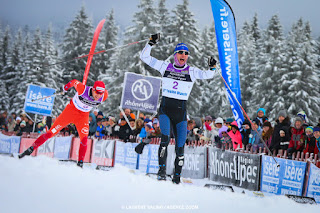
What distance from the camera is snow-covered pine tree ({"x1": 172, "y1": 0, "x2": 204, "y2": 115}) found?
29.5m

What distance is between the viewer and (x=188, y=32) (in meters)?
29.8

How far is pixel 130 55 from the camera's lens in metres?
29.2

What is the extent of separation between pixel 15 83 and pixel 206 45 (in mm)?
23665

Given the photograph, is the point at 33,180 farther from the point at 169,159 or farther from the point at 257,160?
the point at 169,159

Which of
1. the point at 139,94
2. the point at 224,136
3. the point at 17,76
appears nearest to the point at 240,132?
the point at 224,136

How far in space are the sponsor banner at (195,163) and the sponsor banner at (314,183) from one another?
2.97 meters

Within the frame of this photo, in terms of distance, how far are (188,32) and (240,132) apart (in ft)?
70.3

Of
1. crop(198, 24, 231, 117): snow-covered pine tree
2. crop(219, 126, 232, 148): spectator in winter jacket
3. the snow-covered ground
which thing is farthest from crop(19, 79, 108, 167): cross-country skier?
crop(198, 24, 231, 117): snow-covered pine tree

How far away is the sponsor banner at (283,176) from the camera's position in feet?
22.4

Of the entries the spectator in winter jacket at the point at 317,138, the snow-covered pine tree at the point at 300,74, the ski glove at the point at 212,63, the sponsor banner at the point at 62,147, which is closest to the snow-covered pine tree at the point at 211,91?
the snow-covered pine tree at the point at 300,74

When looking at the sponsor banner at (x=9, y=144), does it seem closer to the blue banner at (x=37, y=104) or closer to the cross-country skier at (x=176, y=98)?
the blue banner at (x=37, y=104)

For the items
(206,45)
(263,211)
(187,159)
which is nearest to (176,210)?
(263,211)

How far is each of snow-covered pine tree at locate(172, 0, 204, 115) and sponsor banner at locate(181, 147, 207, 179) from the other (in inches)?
789

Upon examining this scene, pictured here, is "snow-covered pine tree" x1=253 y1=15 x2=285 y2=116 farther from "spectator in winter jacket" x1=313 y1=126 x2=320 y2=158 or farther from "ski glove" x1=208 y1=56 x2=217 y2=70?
"ski glove" x1=208 y1=56 x2=217 y2=70
